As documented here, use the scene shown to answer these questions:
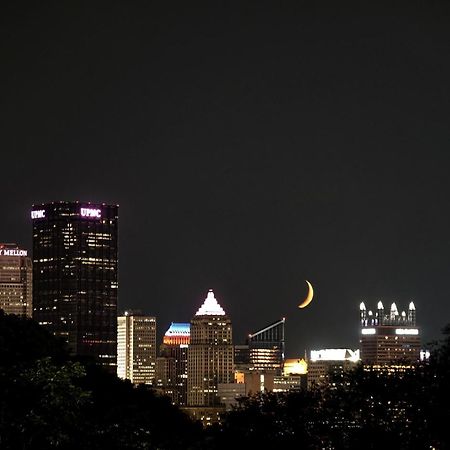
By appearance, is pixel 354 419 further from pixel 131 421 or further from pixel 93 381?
pixel 93 381

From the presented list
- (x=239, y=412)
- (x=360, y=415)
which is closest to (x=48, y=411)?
(x=360, y=415)

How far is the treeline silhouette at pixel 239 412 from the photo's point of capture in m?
48.3

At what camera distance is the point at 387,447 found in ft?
197

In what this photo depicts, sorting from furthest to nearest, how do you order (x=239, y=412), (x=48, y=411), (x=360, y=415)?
(x=239, y=412), (x=360, y=415), (x=48, y=411)

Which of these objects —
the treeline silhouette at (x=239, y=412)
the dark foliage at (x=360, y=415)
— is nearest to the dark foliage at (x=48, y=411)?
the treeline silhouette at (x=239, y=412)

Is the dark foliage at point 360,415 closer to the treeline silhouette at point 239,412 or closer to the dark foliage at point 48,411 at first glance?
Result: the treeline silhouette at point 239,412

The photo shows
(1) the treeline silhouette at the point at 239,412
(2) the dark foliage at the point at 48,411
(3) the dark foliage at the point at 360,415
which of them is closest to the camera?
(2) the dark foliage at the point at 48,411

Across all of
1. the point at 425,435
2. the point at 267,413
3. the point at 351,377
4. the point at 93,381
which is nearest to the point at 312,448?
the point at 351,377

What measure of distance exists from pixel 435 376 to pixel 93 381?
130 feet

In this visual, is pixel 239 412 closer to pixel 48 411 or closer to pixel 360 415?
pixel 360 415

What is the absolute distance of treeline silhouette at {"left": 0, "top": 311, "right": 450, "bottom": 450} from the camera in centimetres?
4828

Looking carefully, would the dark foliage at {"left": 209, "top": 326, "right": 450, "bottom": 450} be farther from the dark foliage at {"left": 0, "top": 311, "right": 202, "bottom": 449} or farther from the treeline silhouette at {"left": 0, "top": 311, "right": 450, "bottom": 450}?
the dark foliage at {"left": 0, "top": 311, "right": 202, "bottom": 449}

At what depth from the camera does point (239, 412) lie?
291 feet

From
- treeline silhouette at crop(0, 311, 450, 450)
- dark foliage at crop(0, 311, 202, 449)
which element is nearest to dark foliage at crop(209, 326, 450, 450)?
treeline silhouette at crop(0, 311, 450, 450)
